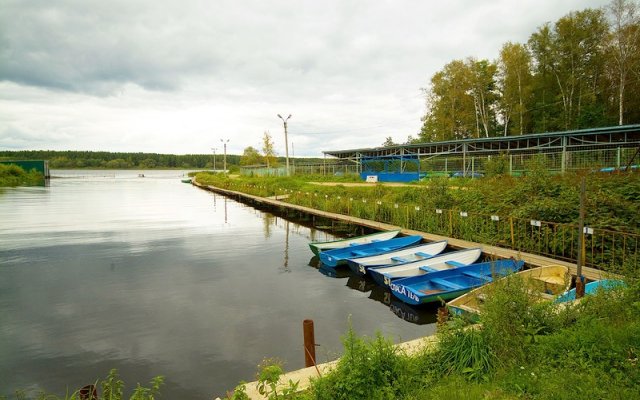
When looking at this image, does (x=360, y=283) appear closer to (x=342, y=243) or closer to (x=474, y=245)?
(x=342, y=243)

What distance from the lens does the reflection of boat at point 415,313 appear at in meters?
9.19

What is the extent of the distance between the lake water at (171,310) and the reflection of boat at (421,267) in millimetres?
653

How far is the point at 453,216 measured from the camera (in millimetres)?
15562

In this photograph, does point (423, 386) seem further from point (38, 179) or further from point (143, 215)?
point (38, 179)

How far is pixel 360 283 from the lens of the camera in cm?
1220

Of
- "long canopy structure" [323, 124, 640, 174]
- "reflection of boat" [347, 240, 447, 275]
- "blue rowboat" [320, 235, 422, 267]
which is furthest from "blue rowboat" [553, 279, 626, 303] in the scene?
"long canopy structure" [323, 124, 640, 174]

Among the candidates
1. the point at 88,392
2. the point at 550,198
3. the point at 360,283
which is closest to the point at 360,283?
the point at 360,283

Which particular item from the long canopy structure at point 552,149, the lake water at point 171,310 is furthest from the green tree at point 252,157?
the lake water at point 171,310

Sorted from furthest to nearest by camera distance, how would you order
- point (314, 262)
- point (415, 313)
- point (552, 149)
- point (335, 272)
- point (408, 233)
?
1. point (552, 149)
2. point (408, 233)
3. point (314, 262)
4. point (335, 272)
5. point (415, 313)

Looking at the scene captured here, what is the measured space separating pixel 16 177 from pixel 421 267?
84.3m

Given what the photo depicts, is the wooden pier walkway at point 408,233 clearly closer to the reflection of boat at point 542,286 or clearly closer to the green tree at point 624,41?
the reflection of boat at point 542,286

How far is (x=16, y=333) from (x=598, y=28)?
4735 cm

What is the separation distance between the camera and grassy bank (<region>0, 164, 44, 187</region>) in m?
66.2

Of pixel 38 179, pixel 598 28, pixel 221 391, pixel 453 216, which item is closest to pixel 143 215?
pixel 453 216
